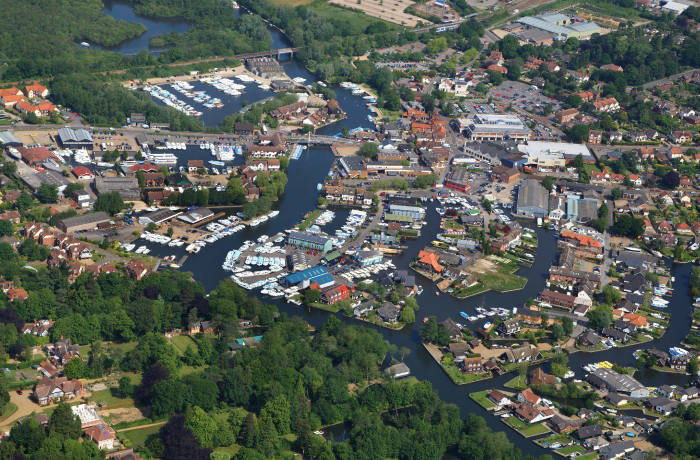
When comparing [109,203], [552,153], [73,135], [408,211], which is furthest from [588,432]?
[73,135]

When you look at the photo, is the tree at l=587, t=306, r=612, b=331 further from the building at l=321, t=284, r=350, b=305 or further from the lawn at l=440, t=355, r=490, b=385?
the building at l=321, t=284, r=350, b=305

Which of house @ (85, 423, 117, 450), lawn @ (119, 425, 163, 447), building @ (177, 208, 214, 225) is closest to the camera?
house @ (85, 423, 117, 450)

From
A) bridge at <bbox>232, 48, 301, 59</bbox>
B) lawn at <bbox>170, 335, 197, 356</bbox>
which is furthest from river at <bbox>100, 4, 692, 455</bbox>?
bridge at <bbox>232, 48, 301, 59</bbox>

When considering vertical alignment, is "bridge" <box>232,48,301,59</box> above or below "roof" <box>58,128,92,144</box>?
above

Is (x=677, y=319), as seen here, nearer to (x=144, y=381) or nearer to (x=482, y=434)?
(x=482, y=434)

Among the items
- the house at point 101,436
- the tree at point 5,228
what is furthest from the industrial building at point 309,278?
the house at point 101,436

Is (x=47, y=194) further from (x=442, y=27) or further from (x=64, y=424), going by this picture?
(x=442, y=27)
